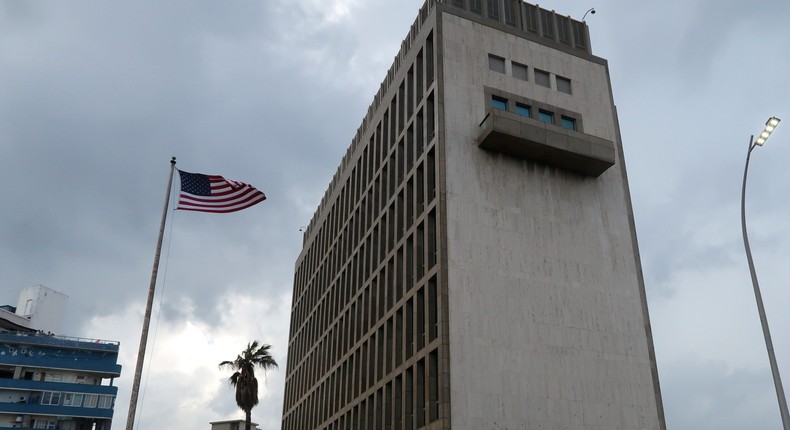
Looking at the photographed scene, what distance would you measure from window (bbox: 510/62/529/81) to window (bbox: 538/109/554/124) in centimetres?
265

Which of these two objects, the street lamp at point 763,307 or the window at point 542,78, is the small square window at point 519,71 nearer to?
the window at point 542,78

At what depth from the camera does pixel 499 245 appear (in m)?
42.2

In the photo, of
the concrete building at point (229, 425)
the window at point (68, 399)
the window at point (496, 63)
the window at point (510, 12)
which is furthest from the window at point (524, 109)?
the window at point (68, 399)

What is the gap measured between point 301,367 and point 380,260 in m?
27.6

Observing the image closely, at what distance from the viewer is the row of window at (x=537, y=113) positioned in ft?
154

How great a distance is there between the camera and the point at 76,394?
101m

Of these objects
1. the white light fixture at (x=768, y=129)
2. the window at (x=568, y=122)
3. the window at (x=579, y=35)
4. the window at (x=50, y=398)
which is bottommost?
the white light fixture at (x=768, y=129)

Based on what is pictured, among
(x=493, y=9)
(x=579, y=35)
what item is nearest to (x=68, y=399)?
(x=493, y=9)

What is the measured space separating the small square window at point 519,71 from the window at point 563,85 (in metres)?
2.60

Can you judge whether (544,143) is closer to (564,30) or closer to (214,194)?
(564,30)

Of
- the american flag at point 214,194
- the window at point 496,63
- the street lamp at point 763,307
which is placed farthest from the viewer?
the window at point 496,63

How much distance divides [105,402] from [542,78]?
81617 mm

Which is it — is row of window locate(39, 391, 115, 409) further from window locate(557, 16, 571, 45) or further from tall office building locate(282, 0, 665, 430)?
window locate(557, 16, 571, 45)

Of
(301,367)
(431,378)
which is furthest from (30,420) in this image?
(431,378)
